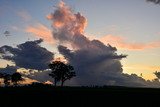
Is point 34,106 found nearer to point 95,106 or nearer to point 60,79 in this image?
point 95,106

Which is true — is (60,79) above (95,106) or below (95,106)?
above

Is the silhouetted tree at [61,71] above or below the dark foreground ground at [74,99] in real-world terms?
above

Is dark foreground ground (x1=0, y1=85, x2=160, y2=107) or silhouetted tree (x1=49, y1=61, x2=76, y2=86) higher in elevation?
silhouetted tree (x1=49, y1=61, x2=76, y2=86)

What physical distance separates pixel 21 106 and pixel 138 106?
16.6m

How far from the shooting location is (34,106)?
40.2 meters

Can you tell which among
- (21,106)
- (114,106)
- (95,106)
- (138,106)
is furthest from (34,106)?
(138,106)

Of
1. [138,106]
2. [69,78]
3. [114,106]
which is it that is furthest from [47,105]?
[69,78]

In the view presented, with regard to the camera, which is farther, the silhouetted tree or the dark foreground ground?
the silhouetted tree

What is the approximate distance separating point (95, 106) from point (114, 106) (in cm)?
277

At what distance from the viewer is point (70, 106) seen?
41.2 metres

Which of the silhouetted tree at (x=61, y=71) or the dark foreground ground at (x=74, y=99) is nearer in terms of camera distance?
the dark foreground ground at (x=74, y=99)

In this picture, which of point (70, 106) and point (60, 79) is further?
point (60, 79)

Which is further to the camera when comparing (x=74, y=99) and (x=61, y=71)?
(x=61, y=71)

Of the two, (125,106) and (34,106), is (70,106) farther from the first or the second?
(125,106)
